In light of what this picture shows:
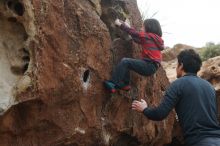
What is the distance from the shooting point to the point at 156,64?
7766mm

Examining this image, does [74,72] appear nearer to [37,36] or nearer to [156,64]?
[37,36]

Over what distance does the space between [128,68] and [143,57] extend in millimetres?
405

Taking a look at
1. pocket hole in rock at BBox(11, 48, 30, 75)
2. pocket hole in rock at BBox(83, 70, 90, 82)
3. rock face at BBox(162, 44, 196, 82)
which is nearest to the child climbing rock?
pocket hole in rock at BBox(83, 70, 90, 82)

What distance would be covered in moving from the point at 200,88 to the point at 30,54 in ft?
7.97

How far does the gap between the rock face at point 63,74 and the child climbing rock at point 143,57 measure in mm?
241

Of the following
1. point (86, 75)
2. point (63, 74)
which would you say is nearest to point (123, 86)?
point (86, 75)

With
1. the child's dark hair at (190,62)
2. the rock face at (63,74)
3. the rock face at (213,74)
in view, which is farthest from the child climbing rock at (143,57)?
the rock face at (213,74)

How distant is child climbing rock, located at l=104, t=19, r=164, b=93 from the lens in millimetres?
7422

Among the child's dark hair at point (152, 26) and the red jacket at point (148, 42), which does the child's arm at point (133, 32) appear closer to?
the red jacket at point (148, 42)

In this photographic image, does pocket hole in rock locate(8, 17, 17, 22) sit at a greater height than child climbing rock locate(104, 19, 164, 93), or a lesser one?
greater

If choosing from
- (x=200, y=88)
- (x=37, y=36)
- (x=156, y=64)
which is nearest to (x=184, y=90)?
(x=200, y=88)

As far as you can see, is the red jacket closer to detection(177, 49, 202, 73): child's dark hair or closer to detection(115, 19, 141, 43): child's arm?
detection(115, 19, 141, 43): child's arm

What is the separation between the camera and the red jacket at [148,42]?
7629mm

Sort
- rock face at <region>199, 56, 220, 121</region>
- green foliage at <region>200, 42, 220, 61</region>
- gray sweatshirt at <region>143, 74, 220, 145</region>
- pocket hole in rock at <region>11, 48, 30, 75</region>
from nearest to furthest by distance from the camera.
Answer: gray sweatshirt at <region>143, 74, 220, 145</region> → pocket hole in rock at <region>11, 48, 30, 75</region> → rock face at <region>199, 56, 220, 121</region> → green foliage at <region>200, 42, 220, 61</region>
